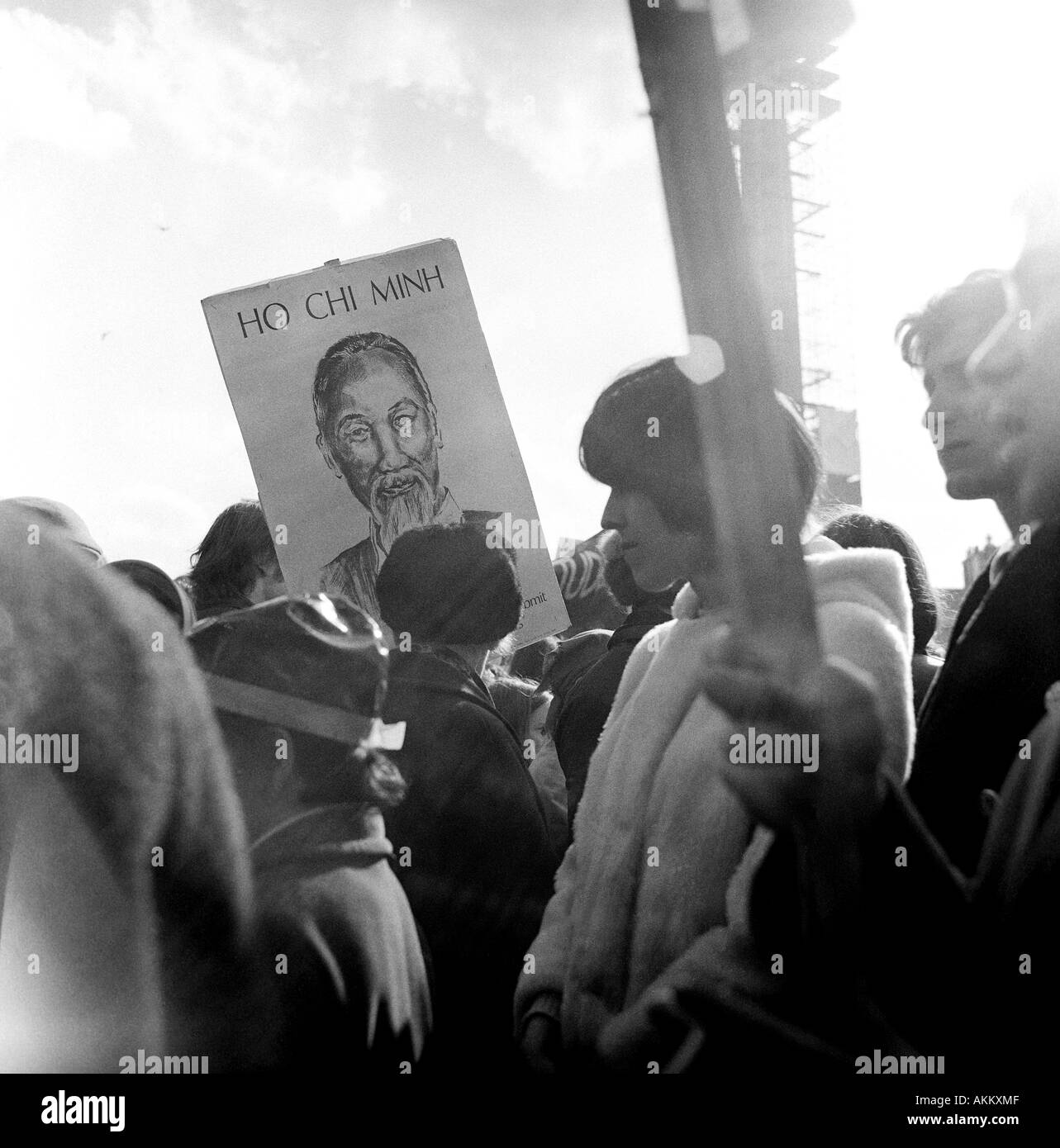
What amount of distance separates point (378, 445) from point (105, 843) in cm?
120

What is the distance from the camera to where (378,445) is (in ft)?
8.90

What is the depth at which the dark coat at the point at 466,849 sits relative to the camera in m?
2.01

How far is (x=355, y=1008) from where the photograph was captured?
180 cm

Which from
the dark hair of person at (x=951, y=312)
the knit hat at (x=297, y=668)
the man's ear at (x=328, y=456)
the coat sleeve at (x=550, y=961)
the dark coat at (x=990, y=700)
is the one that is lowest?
the coat sleeve at (x=550, y=961)

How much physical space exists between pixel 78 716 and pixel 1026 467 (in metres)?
1.35

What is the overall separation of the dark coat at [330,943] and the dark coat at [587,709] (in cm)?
53

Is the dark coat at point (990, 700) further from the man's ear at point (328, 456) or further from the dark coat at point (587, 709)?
the man's ear at point (328, 456)

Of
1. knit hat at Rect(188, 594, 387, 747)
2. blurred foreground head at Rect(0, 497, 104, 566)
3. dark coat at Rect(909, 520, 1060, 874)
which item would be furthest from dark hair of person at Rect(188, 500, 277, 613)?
dark coat at Rect(909, 520, 1060, 874)

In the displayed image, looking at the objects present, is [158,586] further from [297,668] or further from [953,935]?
[953,935]

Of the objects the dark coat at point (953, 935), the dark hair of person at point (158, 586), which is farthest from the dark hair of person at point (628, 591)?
the dark coat at point (953, 935)

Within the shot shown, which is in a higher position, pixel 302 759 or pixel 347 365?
pixel 347 365

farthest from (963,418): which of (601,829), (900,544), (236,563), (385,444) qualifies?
(236,563)
